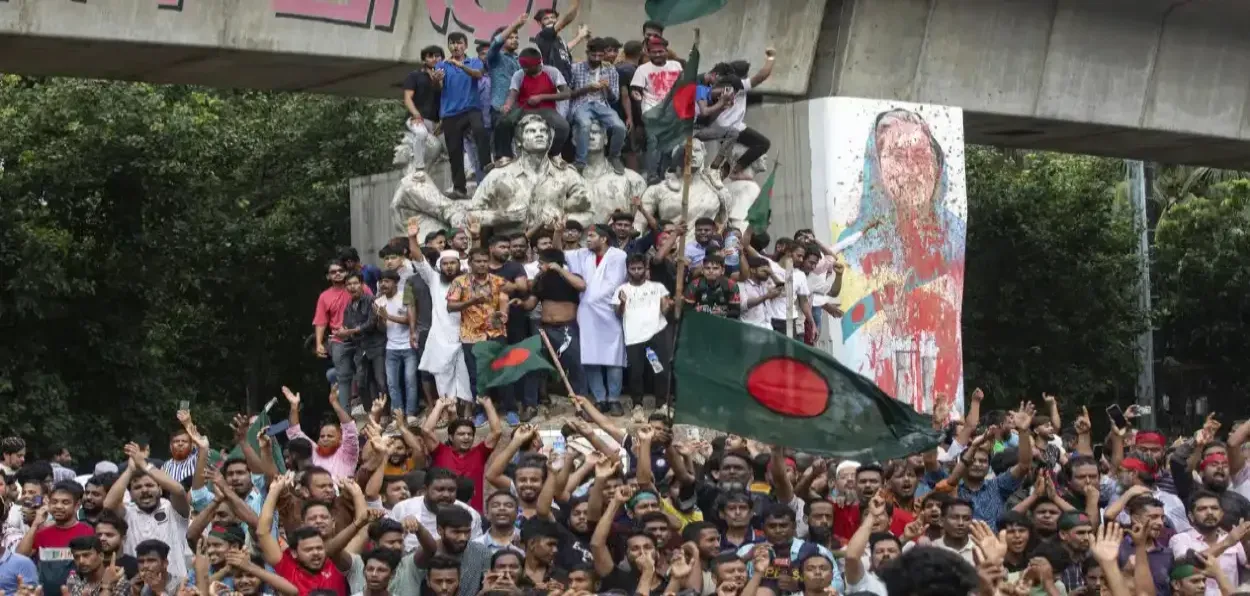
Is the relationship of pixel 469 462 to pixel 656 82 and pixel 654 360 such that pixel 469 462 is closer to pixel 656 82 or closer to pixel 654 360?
pixel 654 360

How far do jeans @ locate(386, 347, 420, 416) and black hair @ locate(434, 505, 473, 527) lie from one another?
5.39 metres

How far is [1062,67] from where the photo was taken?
2409cm

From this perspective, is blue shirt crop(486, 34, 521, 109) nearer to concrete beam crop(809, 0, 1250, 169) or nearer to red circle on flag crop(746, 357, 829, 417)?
concrete beam crop(809, 0, 1250, 169)

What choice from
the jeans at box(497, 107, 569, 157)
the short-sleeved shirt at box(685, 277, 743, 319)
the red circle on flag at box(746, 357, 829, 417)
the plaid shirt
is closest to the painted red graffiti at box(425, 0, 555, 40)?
the plaid shirt

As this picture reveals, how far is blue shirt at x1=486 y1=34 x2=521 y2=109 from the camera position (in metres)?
18.1

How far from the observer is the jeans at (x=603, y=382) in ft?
54.5

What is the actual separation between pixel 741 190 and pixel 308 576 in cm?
941

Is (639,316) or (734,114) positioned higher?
(734,114)

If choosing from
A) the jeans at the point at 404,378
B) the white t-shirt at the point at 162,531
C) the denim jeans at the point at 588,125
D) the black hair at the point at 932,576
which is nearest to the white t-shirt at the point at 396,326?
the jeans at the point at 404,378

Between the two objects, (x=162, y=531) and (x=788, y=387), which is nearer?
(x=788, y=387)

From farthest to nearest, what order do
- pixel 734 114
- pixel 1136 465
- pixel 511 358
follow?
pixel 734 114 < pixel 511 358 < pixel 1136 465

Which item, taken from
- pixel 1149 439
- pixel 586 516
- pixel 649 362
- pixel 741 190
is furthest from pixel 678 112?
pixel 586 516

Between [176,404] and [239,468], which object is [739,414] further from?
[176,404]

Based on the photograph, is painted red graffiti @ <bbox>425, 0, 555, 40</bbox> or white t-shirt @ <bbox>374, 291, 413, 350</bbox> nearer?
white t-shirt @ <bbox>374, 291, 413, 350</bbox>
